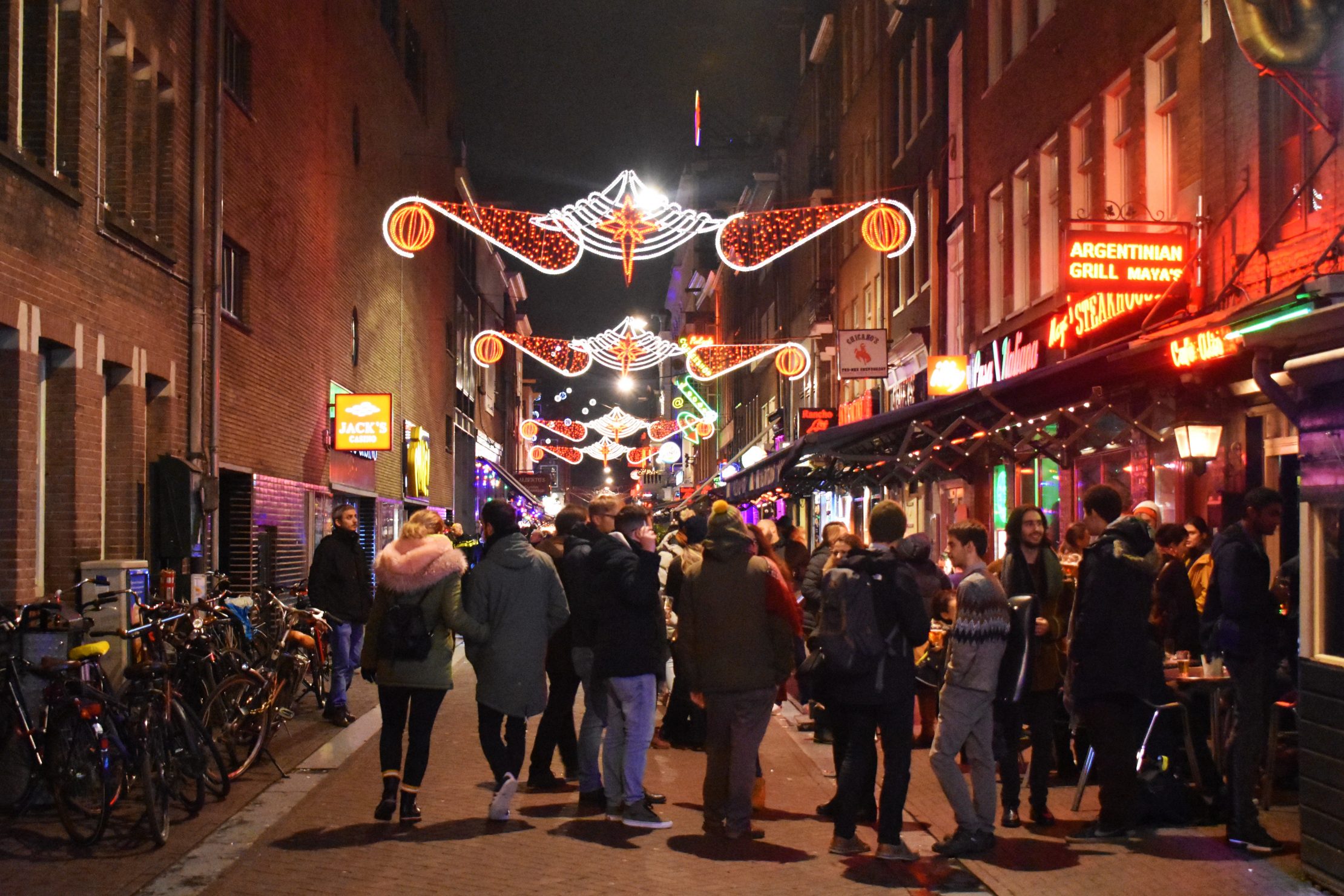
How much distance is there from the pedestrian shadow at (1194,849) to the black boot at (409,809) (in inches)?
154

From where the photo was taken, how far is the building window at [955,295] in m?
23.1

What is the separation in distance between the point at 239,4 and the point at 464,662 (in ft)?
29.0

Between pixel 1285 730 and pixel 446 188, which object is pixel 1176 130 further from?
pixel 446 188

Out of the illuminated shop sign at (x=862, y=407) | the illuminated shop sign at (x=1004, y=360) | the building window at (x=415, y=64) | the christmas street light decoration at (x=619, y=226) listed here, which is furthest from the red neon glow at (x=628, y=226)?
the building window at (x=415, y=64)

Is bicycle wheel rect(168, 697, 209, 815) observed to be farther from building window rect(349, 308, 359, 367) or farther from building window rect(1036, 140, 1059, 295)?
building window rect(349, 308, 359, 367)

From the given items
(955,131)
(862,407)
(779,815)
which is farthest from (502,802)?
(862,407)

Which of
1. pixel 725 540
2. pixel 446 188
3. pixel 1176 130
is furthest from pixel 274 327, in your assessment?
pixel 446 188

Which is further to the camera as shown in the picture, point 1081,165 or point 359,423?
point 359,423

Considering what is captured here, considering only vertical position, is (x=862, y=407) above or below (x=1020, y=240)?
below

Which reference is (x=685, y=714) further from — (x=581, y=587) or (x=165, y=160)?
(x=165, y=160)

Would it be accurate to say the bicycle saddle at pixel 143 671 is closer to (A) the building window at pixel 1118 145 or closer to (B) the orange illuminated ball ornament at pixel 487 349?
(A) the building window at pixel 1118 145

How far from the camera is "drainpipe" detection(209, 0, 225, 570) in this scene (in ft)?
50.2

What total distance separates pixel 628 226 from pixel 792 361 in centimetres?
1726

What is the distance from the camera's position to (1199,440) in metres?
12.9
